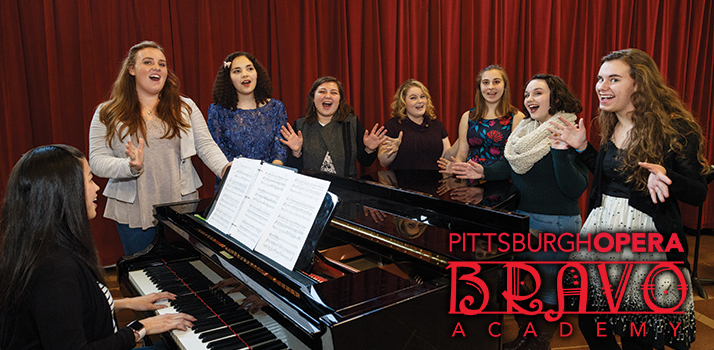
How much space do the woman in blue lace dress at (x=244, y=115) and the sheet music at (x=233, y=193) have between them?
3.46ft

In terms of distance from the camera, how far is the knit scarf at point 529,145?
221 cm

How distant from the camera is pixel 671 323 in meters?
1.64

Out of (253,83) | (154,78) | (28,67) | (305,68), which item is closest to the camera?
(154,78)

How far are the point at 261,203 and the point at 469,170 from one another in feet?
4.96

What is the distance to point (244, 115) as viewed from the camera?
2.87m

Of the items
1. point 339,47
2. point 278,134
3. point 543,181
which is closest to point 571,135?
point 543,181

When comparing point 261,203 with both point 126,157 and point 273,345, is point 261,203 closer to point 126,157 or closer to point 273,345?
point 273,345

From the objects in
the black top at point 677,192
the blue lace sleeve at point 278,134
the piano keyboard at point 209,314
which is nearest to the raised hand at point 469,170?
the black top at point 677,192

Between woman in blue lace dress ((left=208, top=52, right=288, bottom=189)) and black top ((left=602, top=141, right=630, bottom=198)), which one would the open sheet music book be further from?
black top ((left=602, top=141, right=630, bottom=198))

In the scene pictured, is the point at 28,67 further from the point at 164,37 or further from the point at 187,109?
the point at 187,109

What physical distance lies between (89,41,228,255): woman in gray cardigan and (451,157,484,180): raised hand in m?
1.35

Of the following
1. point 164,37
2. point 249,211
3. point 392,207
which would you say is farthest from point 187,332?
point 164,37

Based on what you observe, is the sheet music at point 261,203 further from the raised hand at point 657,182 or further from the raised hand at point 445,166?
the raised hand at point 445,166

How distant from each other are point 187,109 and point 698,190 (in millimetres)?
2390
